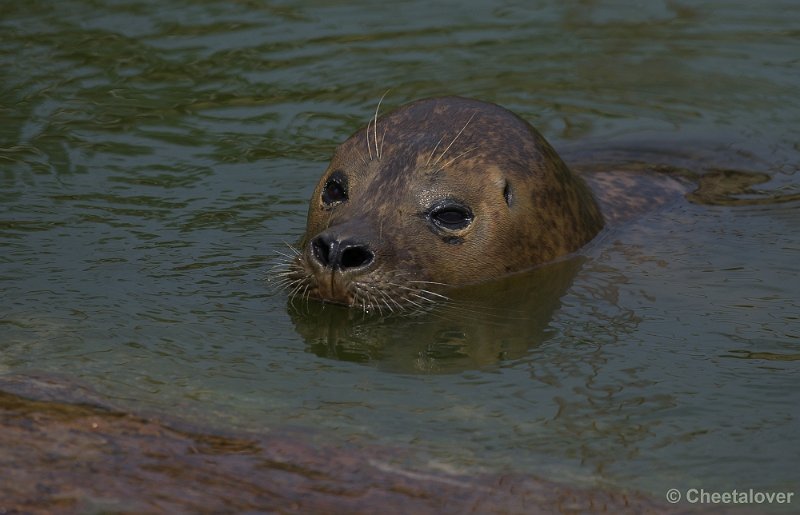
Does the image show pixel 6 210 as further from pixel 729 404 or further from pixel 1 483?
pixel 729 404

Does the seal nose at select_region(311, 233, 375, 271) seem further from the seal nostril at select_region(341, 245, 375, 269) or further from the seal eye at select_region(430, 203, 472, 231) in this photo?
the seal eye at select_region(430, 203, 472, 231)

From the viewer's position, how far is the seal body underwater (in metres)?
7.02

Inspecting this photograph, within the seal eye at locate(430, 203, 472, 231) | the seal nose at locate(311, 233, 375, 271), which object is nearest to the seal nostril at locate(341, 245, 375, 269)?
the seal nose at locate(311, 233, 375, 271)

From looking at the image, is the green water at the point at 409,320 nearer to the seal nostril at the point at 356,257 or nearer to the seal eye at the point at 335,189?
the seal nostril at the point at 356,257

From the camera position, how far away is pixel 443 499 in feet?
16.2

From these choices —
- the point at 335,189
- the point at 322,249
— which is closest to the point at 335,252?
the point at 322,249

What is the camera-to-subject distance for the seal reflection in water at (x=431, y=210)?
7.02m

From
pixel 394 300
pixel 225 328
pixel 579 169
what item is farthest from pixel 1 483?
pixel 579 169

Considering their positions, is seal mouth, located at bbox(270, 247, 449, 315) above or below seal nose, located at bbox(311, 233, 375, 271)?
below

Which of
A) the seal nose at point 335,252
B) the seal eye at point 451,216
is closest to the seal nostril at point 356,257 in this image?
the seal nose at point 335,252

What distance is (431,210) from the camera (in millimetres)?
7430

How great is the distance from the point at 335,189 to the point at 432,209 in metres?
0.54

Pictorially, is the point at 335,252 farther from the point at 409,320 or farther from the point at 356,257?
the point at 409,320

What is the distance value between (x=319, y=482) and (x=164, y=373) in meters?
1.33
